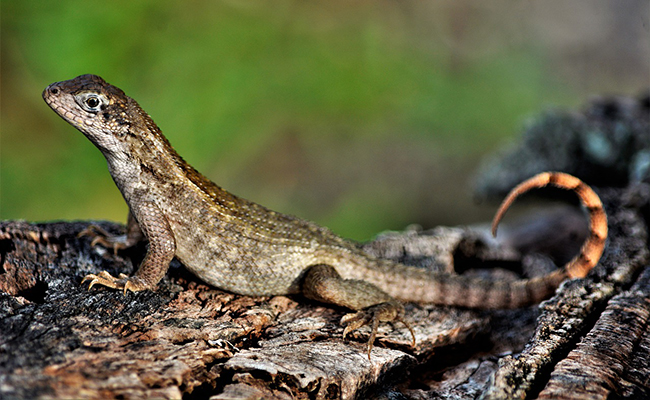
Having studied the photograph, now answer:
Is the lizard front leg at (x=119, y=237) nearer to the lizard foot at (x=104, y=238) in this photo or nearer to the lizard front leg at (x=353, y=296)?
the lizard foot at (x=104, y=238)

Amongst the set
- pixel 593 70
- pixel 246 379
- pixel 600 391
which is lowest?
pixel 600 391

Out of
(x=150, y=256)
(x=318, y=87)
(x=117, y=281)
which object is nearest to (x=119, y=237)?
(x=150, y=256)

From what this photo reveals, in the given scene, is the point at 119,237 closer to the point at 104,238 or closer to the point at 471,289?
the point at 104,238

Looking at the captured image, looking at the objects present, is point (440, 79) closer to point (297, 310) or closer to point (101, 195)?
point (101, 195)

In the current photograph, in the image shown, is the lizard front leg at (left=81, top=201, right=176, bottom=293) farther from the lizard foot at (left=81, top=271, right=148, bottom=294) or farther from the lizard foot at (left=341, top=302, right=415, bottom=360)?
the lizard foot at (left=341, top=302, right=415, bottom=360)

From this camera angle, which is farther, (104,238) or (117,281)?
(104,238)

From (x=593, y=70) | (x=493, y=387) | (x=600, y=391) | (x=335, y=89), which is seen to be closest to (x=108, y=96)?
(x=493, y=387)
